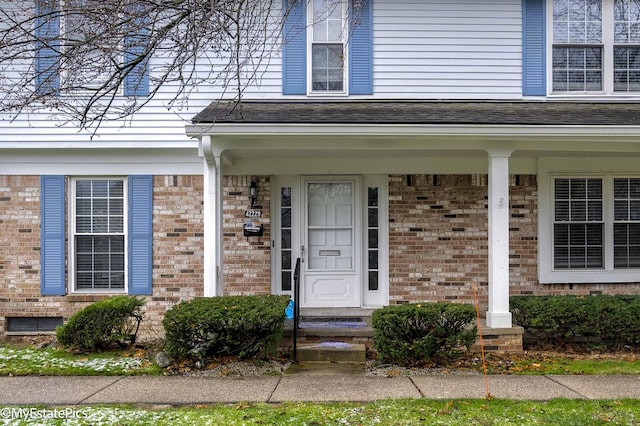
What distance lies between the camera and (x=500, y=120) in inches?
276

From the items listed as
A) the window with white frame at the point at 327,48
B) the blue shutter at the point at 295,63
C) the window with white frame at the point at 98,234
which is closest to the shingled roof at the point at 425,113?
the blue shutter at the point at 295,63

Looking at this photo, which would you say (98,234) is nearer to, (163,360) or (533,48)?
(163,360)

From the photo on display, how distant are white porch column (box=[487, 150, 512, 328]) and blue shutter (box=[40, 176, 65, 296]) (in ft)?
21.2

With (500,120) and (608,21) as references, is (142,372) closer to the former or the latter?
(500,120)

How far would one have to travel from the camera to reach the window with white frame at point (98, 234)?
8.48 m

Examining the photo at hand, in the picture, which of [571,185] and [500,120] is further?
[571,185]

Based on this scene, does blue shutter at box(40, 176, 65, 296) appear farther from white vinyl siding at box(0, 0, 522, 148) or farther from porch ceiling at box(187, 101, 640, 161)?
porch ceiling at box(187, 101, 640, 161)

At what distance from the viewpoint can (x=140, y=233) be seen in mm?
8391

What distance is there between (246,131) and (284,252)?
99.9 inches

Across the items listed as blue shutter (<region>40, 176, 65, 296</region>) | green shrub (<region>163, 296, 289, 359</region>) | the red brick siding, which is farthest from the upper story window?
blue shutter (<region>40, 176, 65, 296</region>)

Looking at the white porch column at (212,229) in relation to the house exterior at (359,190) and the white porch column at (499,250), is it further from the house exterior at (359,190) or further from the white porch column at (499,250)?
the white porch column at (499,250)

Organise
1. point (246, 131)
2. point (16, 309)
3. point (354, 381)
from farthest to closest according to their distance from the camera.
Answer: point (16, 309) < point (246, 131) < point (354, 381)

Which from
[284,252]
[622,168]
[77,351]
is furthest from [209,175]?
[622,168]

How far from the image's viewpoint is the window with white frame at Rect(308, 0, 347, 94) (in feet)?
27.9
